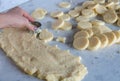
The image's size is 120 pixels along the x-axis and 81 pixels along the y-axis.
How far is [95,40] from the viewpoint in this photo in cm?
117

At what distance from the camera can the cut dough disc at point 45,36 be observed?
1.23 m

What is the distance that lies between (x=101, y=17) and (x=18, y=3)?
0.43 meters

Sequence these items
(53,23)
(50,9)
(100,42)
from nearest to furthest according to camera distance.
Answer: (100,42) → (53,23) → (50,9)

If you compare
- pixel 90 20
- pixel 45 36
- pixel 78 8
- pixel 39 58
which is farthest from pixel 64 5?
pixel 39 58

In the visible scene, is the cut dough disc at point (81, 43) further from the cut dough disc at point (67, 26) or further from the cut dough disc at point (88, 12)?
the cut dough disc at point (88, 12)

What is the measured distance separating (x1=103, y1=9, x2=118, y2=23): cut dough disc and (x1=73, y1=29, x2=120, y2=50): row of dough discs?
128 mm

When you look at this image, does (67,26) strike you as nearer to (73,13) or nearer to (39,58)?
(73,13)

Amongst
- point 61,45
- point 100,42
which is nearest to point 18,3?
point 61,45

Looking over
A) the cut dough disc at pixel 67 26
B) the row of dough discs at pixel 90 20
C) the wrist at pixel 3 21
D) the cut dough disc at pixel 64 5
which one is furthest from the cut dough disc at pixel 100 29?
the wrist at pixel 3 21

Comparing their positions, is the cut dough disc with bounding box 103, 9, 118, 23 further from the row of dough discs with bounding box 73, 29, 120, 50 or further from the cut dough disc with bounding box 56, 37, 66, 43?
the cut dough disc with bounding box 56, 37, 66, 43

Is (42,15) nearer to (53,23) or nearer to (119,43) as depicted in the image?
(53,23)

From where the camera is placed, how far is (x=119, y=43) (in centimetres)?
121

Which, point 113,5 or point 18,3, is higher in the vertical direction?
point 18,3

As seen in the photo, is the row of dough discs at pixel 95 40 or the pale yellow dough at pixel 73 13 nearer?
the row of dough discs at pixel 95 40
